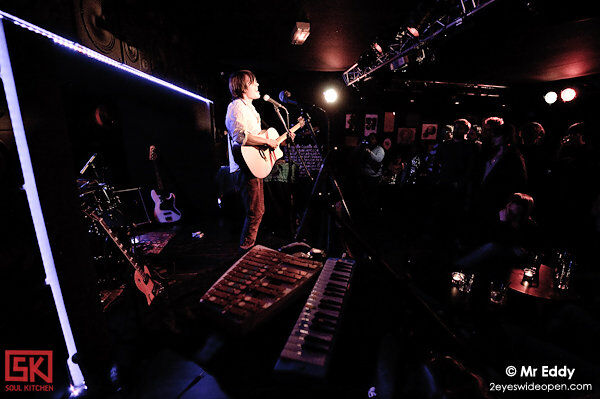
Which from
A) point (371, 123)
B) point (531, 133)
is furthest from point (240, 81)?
point (371, 123)

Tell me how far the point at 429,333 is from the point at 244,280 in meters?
0.90

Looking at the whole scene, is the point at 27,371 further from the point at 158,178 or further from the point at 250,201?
the point at 158,178

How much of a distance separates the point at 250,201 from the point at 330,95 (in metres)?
5.30

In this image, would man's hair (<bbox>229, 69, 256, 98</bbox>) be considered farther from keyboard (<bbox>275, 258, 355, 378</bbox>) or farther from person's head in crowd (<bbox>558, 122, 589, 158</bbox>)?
person's head in crowd (<bbox>558, 122, 589, 158</bbox>)

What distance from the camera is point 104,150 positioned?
630 cm

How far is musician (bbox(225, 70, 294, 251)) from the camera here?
3.10 metres

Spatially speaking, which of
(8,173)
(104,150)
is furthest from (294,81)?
(8,173)

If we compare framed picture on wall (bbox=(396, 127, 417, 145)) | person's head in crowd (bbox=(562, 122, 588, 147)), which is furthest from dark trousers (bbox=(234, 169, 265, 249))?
framed picture on wall (bbox=(396, 127, 417, 145))

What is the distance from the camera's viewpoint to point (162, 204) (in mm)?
5430

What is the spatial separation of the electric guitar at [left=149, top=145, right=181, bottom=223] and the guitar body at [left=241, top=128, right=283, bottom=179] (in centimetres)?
307

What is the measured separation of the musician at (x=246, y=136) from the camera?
3.10 m

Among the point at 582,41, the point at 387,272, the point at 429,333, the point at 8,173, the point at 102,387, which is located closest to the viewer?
the point at 387,272

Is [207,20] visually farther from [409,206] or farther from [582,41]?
[582,41]

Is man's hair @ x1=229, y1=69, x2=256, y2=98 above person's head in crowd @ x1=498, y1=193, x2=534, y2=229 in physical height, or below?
above
